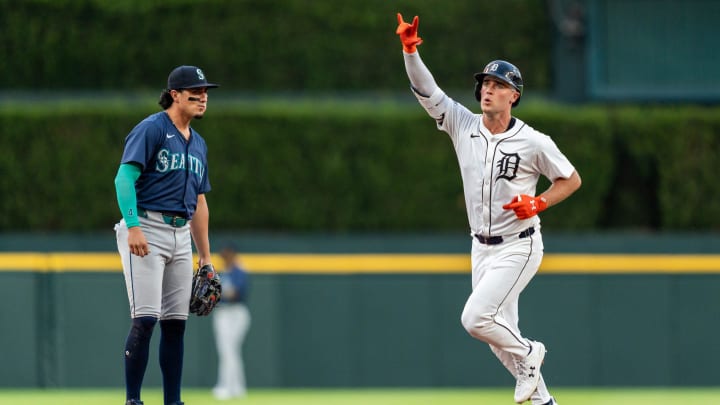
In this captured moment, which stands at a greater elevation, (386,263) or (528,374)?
(386,263)

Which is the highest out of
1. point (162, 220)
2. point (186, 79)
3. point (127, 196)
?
point (186, 79)

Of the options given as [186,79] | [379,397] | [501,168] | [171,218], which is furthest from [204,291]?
[379,397]

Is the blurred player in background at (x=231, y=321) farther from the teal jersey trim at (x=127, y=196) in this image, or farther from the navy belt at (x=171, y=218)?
the teal jersey trim at (x=127, y=196)

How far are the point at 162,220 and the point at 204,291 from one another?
551 millimetres

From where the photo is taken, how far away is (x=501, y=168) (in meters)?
6.93

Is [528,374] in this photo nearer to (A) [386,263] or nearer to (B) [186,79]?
(B) [186,79]

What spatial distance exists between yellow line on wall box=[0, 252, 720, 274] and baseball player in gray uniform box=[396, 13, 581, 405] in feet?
19.8

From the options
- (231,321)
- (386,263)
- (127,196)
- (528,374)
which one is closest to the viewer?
(127,196)

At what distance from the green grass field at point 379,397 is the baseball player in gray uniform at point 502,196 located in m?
3.13

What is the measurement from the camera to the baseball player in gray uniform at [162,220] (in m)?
6.46

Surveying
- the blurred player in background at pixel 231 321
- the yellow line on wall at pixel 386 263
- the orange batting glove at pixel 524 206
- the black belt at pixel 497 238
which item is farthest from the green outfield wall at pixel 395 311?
the orange batting glove at pixel 524 206

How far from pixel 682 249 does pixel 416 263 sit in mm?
2881

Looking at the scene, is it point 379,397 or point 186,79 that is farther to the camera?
point 379,397

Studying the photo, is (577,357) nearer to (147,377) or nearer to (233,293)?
(233,293)
